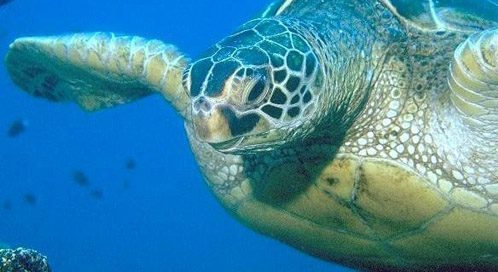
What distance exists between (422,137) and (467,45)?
526 mm

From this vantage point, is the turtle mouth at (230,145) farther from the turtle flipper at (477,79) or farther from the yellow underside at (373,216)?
the turtle flipper at (477,79)

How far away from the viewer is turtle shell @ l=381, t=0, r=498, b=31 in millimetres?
2496

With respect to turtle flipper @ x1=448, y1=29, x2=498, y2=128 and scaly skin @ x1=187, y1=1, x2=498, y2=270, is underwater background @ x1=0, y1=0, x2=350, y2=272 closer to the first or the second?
scaly skin @ x1=187, y1=1, x2=498, y2=270

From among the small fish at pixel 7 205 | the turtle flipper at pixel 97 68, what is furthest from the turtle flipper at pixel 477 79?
the small fish at pixel 7 205

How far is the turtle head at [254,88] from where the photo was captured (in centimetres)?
167

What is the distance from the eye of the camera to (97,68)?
3492 millimetres

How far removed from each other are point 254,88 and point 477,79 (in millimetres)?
1011

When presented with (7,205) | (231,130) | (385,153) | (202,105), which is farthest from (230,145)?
(7,205)

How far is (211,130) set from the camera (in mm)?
1661

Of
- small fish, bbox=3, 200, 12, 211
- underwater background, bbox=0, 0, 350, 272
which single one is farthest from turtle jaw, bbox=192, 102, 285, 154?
underwater background, bbox=0, 0, 350, 272

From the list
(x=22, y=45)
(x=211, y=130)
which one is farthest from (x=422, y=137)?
(x=22, y=45)

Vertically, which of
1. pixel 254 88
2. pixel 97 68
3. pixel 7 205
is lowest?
pixel 254 88

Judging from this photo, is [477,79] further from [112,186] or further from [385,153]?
[112,186]

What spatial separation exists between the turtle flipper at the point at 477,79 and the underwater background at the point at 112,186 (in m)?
25.1
